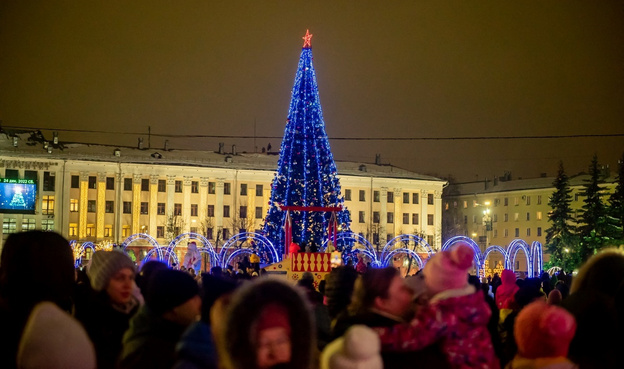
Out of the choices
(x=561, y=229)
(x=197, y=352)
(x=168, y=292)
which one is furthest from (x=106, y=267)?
(x=561, y=229)

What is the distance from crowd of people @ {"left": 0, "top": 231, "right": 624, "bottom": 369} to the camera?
3.49 metres

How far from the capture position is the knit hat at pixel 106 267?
5977mm

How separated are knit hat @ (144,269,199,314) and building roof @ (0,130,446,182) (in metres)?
80.0

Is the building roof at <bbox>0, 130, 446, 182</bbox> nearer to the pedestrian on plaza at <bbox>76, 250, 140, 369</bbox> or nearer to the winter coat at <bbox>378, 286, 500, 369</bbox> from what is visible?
the pedestrian on plaza at <bbox>76, 250, 140, 369</bbox>

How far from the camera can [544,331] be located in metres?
4.67

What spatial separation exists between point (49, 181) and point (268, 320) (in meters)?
81.2

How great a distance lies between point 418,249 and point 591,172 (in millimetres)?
26000

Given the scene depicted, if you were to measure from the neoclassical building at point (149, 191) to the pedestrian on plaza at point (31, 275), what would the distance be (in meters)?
74.4

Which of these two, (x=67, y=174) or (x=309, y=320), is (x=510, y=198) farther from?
(x=309, y=320)

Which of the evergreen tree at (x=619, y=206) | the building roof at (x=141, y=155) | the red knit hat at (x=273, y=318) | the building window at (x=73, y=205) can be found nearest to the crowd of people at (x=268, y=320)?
the red knit hat at (x=273, y=318)

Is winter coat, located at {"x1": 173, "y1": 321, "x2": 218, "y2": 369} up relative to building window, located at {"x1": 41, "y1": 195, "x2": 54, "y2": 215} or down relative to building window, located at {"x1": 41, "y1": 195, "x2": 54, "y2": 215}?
down

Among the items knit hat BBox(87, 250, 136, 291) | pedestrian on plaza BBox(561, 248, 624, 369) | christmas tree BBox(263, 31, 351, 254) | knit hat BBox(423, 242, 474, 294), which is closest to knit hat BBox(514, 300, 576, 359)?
knit hat BBox(423, 242, 474, 294)

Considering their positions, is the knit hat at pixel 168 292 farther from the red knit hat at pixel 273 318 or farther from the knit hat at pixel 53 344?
the red knit hat at pixel 273 318

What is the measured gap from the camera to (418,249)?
89.4 metres
